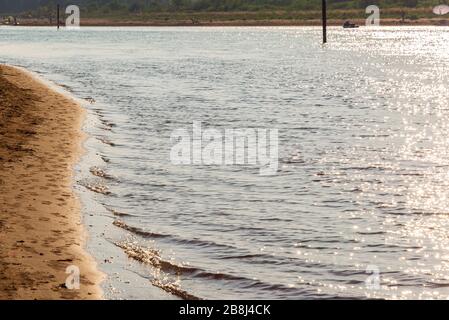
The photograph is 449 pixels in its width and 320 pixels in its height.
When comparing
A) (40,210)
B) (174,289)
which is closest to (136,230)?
(40,210)

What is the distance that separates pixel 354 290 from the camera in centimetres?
1302

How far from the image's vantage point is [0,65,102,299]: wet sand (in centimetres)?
1269

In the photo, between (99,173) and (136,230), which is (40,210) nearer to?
(136,230)

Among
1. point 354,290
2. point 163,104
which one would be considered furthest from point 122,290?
point 163,104

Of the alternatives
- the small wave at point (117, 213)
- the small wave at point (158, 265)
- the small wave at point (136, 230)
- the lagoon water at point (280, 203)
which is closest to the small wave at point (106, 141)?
the lagoon water at point (280, 203)

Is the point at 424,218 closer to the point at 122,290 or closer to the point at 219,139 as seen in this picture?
the point at 122,290

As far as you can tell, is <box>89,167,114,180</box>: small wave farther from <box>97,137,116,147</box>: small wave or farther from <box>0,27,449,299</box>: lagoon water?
<box>97,137,116,147</box>: small wave

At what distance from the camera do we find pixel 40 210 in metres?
16.8

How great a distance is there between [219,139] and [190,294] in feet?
51.8

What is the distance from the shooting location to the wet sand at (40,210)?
41.6ft

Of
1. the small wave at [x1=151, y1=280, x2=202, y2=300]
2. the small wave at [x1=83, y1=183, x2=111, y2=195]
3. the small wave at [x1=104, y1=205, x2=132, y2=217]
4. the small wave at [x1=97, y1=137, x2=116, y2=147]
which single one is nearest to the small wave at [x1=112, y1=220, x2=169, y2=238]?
the small wave at [x1=104, y1=205, x2=132, y2=217]

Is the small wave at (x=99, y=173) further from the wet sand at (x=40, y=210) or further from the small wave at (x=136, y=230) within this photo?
the small wave at (x=136, y=230)

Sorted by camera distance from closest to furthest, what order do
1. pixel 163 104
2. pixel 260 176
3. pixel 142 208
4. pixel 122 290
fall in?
pixel 122 290 < pixel 142 208 < pixel 260 176 < pixel 163 104

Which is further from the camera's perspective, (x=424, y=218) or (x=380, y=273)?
(x=424, y=218)
